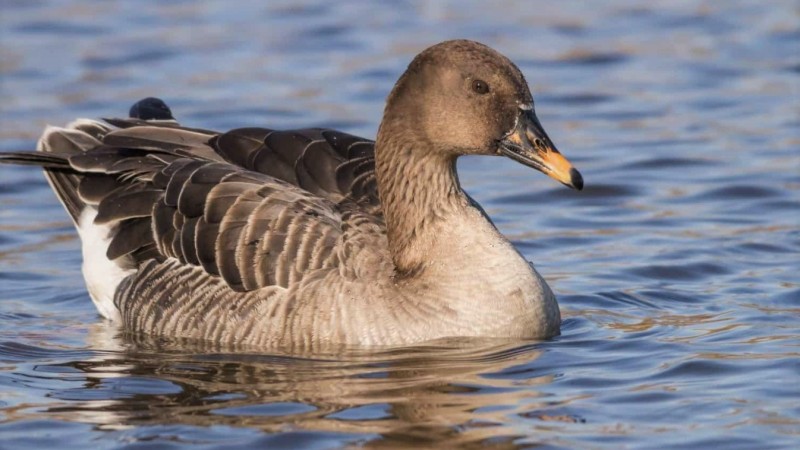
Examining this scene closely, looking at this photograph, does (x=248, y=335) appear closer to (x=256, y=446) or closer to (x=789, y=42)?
(x=256, y=446)

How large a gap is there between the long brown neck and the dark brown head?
143 mm

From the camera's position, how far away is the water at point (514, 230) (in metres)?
8.75

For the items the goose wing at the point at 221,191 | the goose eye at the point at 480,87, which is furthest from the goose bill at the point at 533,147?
the goose wing at the point at 221,191

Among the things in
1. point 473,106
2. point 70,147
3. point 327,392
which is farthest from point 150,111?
point 327,392

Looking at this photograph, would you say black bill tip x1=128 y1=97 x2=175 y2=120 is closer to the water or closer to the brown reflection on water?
the water

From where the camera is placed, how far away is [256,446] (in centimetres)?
833

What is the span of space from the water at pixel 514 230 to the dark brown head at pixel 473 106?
4.14 feet

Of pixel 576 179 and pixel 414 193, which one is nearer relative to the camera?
pixel 576 179

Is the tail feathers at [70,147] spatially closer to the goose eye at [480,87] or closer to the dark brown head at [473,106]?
the dark brown head at [473,106]

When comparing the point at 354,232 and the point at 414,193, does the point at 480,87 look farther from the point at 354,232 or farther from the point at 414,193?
the point at 354,232

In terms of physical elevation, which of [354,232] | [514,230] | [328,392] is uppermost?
[354,232]

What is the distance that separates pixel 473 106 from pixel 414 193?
721 mm

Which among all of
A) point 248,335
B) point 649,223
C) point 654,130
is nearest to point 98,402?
point 248,335

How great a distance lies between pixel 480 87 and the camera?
32.6 feet
